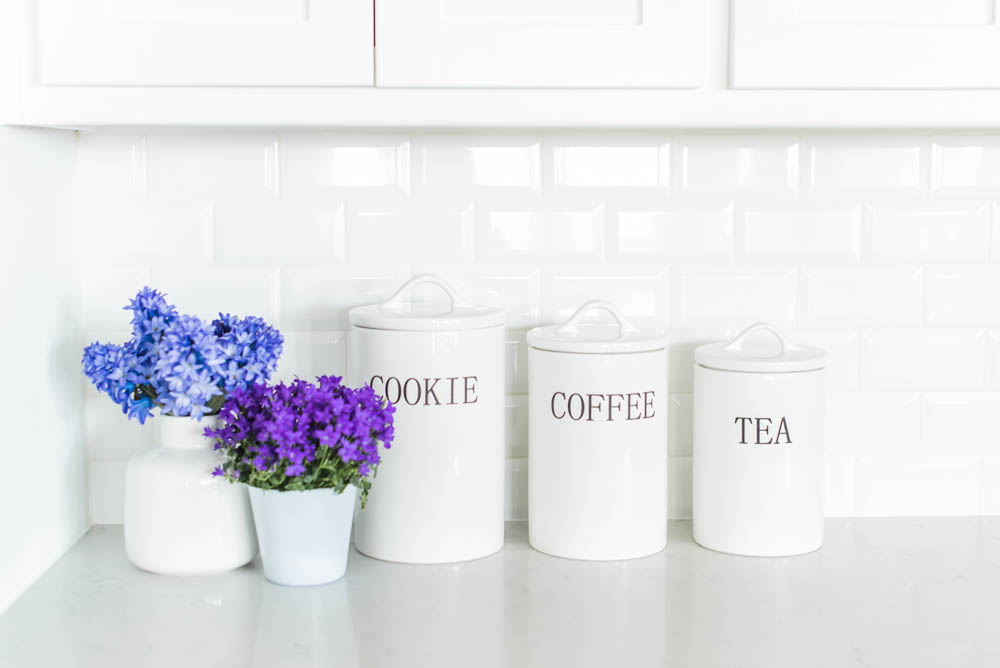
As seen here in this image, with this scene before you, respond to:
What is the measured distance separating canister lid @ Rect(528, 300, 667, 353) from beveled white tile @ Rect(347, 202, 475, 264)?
170 mm

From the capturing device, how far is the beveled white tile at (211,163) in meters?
1.38

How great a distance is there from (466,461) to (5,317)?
20.5 inches

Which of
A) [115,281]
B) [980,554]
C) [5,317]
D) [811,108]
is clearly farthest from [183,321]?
[980,554]

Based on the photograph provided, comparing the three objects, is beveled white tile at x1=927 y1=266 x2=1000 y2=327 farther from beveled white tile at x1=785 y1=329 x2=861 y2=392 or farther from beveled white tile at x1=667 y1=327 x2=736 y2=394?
beveled white tile at x1=667 y1=327 x2=736 y2=394

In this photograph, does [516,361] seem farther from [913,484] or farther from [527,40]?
[913,484]

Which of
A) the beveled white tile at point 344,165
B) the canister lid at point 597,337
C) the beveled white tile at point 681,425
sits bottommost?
the beveled white tile at point 681,425

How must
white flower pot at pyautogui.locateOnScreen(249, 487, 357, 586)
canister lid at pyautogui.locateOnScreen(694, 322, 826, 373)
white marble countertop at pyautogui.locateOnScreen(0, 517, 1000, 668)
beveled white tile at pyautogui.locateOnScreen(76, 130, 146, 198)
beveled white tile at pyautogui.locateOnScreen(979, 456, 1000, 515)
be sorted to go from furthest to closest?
beveled white tile at pyautogui.locateOnScreen(979, 456, 1000, 515) < beveled white tile at pyautogui.locateOnScreen(76, 130, 146, 198) < canister lid at pyautogui.locateOnScreen(694, 322, 826, 373) < white flower pot at pyautogui.locateOnScreen(249, 487, 357, 586) < white marble countertop at pyautogui.locateOnScreen(0, 517, 1000, 668)

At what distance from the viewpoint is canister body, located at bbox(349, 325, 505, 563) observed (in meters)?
1.23

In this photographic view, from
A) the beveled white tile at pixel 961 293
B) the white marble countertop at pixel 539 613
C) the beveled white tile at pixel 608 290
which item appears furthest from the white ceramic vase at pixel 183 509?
the beveled white tile at pixel 961 293

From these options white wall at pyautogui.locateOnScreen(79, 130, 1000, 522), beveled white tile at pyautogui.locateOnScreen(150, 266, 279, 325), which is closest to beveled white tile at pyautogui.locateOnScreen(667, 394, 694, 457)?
white wall at pyautogui.locateOnScreen(79, 130, 1000, 522)

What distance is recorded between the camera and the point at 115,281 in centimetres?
139

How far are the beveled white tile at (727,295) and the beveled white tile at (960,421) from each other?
0.26 metres

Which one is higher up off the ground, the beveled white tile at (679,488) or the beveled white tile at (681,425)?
the beveled white tile at (681,425)

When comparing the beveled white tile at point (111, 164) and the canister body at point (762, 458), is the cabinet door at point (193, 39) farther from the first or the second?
the canister body at point (762, 458)
